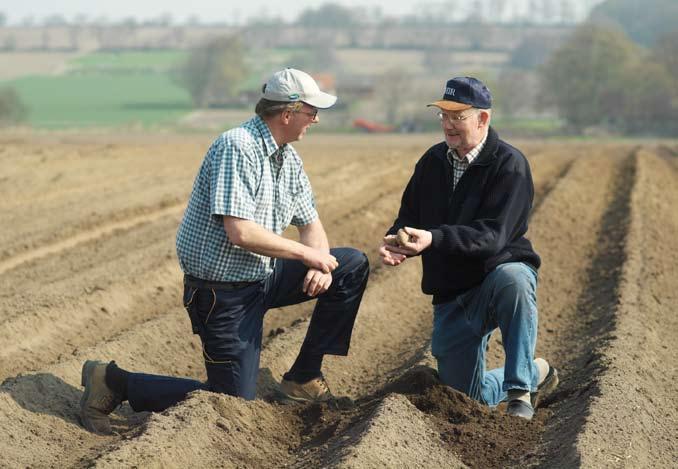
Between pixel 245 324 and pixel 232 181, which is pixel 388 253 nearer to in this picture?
pixel 245 324

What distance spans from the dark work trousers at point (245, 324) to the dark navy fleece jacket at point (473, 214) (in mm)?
441

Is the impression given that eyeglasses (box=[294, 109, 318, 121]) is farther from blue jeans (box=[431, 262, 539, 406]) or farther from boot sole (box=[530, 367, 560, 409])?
boot sole (box=[530, 367, 560, 409])

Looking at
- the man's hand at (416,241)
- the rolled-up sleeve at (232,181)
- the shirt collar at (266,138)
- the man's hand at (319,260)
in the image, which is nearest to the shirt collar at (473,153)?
the man's hand at (416,241)

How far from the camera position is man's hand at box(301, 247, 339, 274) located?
5.51 metres

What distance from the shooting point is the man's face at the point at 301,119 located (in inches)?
216

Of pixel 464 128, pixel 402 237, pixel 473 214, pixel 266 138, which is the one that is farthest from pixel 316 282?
pixel 464 128

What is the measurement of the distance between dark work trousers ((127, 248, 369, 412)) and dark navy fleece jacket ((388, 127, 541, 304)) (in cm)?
44

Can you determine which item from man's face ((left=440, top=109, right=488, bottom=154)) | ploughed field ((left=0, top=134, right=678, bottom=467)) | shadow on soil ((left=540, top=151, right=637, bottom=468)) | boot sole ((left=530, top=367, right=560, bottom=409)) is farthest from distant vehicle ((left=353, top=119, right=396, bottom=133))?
man's face ((left=440, top=109, right=488, bottom=154))

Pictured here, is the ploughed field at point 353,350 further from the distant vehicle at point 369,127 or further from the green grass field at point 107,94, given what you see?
the green grass field at point 107,94

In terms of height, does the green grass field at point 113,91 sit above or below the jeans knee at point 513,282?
below

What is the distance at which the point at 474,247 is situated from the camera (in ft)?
17.8

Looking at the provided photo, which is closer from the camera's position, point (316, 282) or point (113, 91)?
point (316, 282)

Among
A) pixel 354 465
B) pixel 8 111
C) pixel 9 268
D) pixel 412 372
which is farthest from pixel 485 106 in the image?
pixel 8 111

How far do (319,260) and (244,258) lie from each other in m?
0.40
